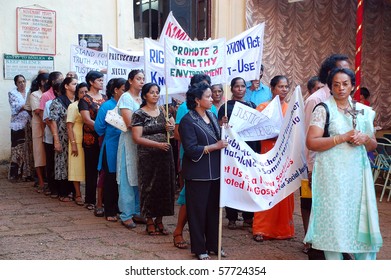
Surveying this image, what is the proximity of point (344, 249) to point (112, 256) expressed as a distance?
2228mm

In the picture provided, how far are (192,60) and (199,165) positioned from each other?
1.42m

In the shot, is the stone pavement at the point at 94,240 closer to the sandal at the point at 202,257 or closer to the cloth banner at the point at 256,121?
the sandal at the point at 202,257

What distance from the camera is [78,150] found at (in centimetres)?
831

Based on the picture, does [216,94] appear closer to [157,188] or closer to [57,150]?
[157,188]

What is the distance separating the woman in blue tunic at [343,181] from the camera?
4.77 metres

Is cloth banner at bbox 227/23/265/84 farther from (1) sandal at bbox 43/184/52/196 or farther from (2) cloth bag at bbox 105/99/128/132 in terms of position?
(1) sandal at bbox 43/184/52/196

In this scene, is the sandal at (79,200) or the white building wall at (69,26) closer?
the sandal at (79,200)

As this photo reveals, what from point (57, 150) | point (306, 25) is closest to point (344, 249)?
point (57, 150)

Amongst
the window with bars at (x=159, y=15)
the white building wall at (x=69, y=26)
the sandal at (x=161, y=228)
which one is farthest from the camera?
the window with bars at (x=159, y=15)

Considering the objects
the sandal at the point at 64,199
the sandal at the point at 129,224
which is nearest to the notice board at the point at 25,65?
the sandal at the point at 64,199

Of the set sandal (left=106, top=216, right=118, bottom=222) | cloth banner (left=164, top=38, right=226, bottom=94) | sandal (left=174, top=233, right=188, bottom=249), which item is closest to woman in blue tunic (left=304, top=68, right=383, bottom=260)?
sandal (left=174, top=233, right=188, bottom=249)

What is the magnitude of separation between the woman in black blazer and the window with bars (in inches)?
263

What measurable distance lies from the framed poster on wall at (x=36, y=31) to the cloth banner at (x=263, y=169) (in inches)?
261

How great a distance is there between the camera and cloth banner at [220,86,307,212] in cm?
566
